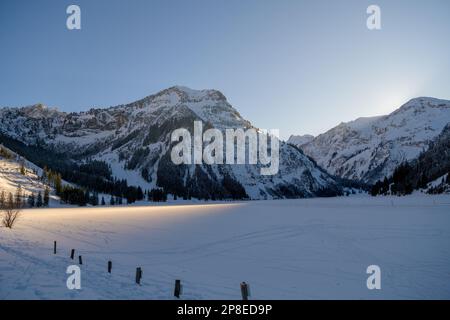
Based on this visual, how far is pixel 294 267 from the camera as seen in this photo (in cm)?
2923

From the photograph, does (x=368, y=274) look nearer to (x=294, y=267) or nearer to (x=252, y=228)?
(x=294, y=267)

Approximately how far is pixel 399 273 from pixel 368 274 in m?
2.53

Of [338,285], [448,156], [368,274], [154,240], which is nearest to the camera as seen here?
[338,285]

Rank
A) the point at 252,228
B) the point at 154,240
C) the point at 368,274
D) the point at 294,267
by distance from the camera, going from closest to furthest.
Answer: the point at 368,274, the point at 294,267, the point at 154,240, the point at 252,228

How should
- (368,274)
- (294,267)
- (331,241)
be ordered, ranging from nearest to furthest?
(368,274) → (294,267) → (331,241)

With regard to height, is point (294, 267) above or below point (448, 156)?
below

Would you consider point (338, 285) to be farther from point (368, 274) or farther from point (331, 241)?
point (331, 241)

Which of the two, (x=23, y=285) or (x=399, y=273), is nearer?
(x=23, y=285)

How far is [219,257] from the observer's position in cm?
3388
